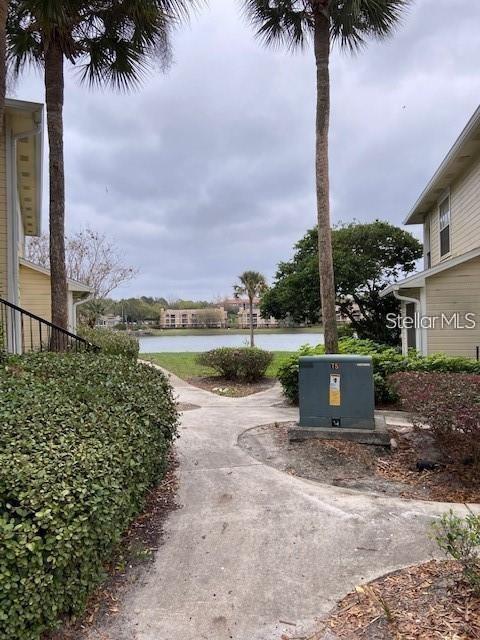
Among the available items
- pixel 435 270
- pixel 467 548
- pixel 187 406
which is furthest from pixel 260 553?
pixel 435 270

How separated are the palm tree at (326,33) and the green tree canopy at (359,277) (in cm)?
973

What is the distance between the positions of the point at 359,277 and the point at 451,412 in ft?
48.6

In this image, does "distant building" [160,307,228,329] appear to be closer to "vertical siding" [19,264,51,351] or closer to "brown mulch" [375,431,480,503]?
"vertical siding" [19,264,51,351]

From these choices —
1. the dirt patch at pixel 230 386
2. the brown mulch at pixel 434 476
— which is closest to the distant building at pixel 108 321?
the dirt patch at pixel 230 386

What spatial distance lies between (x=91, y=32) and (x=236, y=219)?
69.4ft

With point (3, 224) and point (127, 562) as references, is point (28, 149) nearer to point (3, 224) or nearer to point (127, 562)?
point (3, 224)

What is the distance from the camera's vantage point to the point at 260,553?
2.95 m

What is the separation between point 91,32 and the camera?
29.1 feet

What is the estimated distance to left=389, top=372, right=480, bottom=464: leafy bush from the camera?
13.2 ft

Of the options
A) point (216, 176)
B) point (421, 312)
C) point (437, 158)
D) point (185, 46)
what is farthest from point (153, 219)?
point (421, 312)

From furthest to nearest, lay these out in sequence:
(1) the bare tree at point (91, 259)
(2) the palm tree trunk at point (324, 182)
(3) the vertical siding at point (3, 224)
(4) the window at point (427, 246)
A: (1) the bare tree at point (91, 259)
(4) the window at point (427, 246)
(2) the palm tree trunk at point (324, 182)
(3) the vertical siding at point (3, 224)

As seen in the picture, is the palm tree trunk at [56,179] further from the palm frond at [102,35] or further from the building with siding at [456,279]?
the building with siding at [456,279]

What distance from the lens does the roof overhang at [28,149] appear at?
23.8ft

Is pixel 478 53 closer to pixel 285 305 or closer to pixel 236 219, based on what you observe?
pixel 285 305
